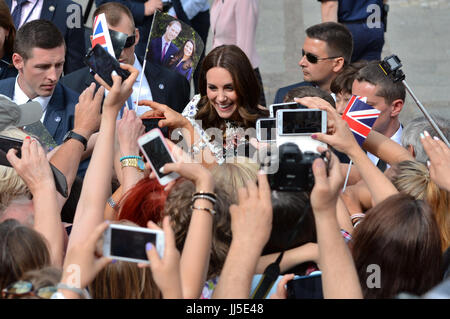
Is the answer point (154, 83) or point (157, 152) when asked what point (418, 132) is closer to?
point (157, 152)

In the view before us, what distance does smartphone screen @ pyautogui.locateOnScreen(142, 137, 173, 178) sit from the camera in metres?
2.31

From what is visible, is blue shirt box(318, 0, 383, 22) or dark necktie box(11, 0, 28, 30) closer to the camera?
dark necktie box(11, 0, 28, 30)

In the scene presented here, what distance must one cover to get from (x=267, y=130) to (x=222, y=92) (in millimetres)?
864

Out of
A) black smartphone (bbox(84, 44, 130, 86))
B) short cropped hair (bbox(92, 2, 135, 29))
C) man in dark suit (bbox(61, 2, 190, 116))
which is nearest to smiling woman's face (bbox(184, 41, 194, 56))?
man in dark suit (bbox(61, 2, 190, 116))

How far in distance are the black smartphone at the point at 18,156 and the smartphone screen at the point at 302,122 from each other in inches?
36.1

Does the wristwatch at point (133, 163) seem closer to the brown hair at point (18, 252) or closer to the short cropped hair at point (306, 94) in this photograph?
the brown hair at point (18, 252)

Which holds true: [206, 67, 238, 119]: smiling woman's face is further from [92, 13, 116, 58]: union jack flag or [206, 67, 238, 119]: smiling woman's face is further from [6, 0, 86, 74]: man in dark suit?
[6, 0, 86, 74]: man in dark suit

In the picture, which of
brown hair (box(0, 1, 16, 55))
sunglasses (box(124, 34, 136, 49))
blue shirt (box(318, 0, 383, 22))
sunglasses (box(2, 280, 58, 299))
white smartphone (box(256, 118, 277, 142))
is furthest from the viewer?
blue shirt (box(318, 0, 383, 22))

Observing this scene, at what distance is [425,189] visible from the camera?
8.62ft

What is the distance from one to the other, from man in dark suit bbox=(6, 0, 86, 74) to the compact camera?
3350mm
